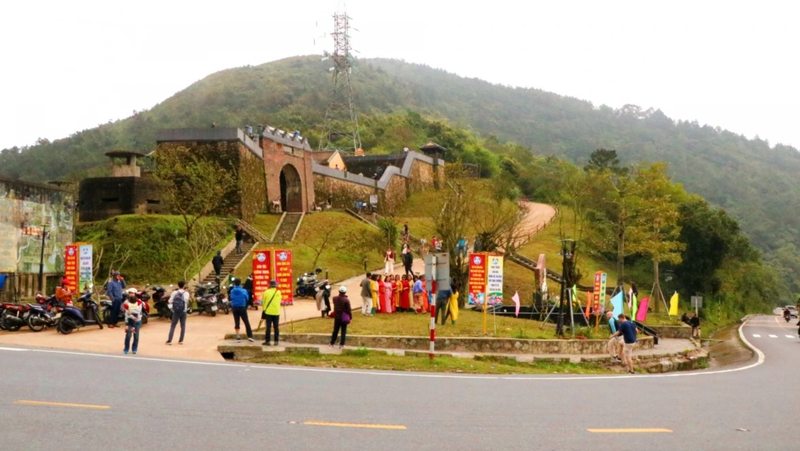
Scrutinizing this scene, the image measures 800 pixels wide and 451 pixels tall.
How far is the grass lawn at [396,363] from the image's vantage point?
45.0 feet

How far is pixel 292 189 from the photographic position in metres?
42.9

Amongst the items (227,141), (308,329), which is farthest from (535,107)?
(308,329)

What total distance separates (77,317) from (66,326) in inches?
12.2

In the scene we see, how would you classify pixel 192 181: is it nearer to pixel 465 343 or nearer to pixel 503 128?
pixel 465 343

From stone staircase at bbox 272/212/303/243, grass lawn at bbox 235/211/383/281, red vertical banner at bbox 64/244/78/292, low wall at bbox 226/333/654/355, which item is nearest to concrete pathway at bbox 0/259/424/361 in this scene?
low wall at bbox 226/333/654/355

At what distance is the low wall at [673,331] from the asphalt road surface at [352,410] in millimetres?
15761

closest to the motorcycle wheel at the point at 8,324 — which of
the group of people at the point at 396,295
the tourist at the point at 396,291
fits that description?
the group of people at the point at 396,295

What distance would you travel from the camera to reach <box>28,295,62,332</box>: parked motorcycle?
658 inches

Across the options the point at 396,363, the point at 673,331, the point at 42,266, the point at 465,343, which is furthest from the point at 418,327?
the point at 673,331

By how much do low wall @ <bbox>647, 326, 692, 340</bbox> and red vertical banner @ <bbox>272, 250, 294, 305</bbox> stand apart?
53.2 feet

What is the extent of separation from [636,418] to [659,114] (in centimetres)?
19927

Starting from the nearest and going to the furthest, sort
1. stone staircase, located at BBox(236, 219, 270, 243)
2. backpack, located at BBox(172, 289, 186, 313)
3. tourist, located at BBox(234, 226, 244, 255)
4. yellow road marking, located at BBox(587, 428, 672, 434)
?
yellow road marking, located at BBox(587, 428, 672, 434) → backpack, located at BBox(172, 289, 186, 313) → tourist, located at BBox(234, 226, 244, 255) → stone staircase, located at BBox(236, 219, 270, 243)

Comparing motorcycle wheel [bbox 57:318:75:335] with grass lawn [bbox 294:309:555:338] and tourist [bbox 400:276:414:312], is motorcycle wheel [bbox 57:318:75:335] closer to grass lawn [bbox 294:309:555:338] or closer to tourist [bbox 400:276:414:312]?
grass lawn [bbox 294:309:555:338]

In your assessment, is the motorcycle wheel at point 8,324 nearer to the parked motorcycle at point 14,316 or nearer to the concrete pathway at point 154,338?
the parked motorcycle at point 14,316
